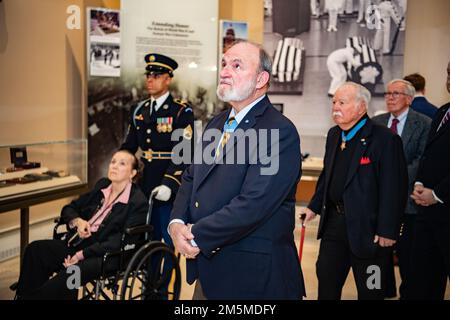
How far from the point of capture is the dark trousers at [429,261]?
2943 millimetres

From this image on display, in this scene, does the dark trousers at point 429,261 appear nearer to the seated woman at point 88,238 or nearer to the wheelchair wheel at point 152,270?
the wheelchair wheel at point 152,270

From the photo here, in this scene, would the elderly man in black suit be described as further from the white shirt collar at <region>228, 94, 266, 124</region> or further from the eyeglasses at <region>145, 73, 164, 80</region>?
the eyeglasses at <region>145, 73, 164, 80</region>

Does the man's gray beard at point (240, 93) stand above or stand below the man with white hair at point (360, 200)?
above

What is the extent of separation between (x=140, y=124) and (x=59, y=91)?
2206 millimetres

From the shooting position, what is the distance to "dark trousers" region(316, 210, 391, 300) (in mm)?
2932

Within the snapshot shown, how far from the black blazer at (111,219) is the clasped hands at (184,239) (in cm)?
108

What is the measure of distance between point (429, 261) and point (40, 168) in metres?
2.51

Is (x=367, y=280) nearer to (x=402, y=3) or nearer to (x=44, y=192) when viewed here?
(x=44, y=192)

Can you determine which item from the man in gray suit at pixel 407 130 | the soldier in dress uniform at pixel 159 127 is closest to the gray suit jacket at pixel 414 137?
the man in gray suit at pixel 407 130

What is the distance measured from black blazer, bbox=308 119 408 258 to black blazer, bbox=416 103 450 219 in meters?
0.15

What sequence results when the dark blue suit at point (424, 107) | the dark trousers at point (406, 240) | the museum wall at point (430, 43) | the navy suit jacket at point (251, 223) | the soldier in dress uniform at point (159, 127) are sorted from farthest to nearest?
the museum wall at point (430, 43)
the dark blue suit at point (424, 107)
the dark trousers at point (406, 240)
the soldier in dress uniform at point (159, 127)
the navy suit jacket at point (251, 223)

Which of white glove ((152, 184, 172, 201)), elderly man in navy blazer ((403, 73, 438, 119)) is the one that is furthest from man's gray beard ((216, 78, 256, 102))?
elderly man in navy blazer ((403, 73, 438, 119))

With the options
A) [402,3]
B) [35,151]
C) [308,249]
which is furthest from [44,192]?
[402,3]
